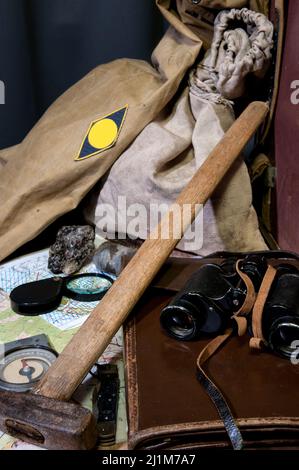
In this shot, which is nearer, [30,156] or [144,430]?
[144,430]

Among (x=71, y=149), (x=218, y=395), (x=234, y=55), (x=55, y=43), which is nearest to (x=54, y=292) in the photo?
(x=71, y=149)

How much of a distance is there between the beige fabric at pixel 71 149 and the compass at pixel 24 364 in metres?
0.39

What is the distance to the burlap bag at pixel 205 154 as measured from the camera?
3.87 feet

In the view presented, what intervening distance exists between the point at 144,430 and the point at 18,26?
4.69ft

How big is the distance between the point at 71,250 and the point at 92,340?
434 mm

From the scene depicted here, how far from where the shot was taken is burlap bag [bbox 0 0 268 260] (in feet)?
4.15

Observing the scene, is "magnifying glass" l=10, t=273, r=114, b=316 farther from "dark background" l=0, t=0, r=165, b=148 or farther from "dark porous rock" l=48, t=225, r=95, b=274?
"dark background" l=0, t=0, r=165, b=148

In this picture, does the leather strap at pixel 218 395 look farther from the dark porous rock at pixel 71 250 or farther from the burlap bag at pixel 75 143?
the burlap bag at pixel 75 143

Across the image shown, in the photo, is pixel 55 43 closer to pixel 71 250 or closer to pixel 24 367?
pixel 71 250

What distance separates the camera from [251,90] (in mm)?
1350

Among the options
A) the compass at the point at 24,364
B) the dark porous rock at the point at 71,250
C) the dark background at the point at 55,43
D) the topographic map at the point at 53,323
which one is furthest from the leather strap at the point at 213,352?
the dark background at the point at 55,43

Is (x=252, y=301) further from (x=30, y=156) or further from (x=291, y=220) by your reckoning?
(x=30, y=156)

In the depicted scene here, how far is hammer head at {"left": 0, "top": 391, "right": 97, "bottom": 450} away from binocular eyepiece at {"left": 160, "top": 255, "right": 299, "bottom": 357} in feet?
0.76
